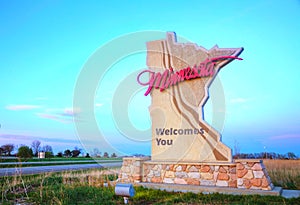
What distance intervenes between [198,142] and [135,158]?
95.7 inches

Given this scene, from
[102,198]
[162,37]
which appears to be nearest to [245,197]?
[102,198]

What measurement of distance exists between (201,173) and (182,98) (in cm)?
260

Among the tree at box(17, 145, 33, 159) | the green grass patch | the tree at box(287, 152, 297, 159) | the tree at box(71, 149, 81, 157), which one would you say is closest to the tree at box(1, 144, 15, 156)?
the tree at box(17, 145, 33, 159)

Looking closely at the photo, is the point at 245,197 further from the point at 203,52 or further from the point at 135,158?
the point at 203,52

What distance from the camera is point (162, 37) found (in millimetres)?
10156

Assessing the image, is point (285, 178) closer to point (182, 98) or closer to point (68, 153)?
point (182, 98)

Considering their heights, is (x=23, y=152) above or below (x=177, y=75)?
below

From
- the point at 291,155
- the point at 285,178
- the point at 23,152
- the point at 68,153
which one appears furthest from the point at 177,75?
the point at 68,153

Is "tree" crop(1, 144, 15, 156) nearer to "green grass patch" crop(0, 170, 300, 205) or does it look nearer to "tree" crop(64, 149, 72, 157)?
"tree" crop(64, 149, 72, 157)

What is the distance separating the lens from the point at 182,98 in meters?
9.32

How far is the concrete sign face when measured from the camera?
8.68 m

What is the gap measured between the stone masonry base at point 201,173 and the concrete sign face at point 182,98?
0.26 meters

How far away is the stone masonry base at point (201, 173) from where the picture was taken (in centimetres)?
774

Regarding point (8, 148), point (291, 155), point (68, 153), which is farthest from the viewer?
point (68, 153)
